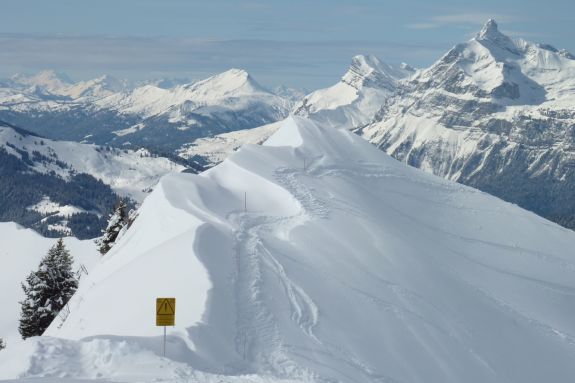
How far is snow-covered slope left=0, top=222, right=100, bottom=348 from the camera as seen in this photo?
81469 mm

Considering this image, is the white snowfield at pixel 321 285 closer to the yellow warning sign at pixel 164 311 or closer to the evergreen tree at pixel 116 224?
the yellow warning sign at pixel 164 311

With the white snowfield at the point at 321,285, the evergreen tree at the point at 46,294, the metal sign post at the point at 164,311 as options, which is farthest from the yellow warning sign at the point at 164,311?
the evergreen tree at the point at 46,294

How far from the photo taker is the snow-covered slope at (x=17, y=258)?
8147 centimetres

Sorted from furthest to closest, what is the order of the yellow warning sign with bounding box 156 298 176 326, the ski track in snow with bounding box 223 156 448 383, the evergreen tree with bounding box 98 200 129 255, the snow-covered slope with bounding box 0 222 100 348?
the snow-covered slope with bounding box 0 222 100 348 → the evergreen tree with bounding box 98 200 129 255 → the ski track in snow with bounding box 223 156 448 383 → the yellow warning sign with bounding box 156 298 176 326

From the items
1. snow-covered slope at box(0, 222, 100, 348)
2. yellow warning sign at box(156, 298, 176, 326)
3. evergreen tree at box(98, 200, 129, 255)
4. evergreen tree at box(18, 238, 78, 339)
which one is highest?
yellow warning sign at box(156, 298, 176, 326)

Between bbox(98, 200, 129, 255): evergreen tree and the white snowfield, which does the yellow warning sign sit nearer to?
the white snowfield

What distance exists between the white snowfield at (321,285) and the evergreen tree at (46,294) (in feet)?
18.5

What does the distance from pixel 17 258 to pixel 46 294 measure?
57.9m

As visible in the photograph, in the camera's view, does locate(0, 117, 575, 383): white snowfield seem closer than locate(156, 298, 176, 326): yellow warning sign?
No

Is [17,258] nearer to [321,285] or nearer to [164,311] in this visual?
[321,285]

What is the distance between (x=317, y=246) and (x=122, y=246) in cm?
1433

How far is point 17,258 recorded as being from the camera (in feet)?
349

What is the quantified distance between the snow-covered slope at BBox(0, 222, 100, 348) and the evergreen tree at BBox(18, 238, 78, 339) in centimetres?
1891

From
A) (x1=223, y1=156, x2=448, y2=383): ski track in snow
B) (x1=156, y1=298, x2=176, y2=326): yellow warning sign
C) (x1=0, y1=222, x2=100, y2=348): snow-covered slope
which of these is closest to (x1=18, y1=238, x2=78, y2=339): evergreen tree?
(x1=223, y1=156, x2=448, y2=383): ski track in snow
